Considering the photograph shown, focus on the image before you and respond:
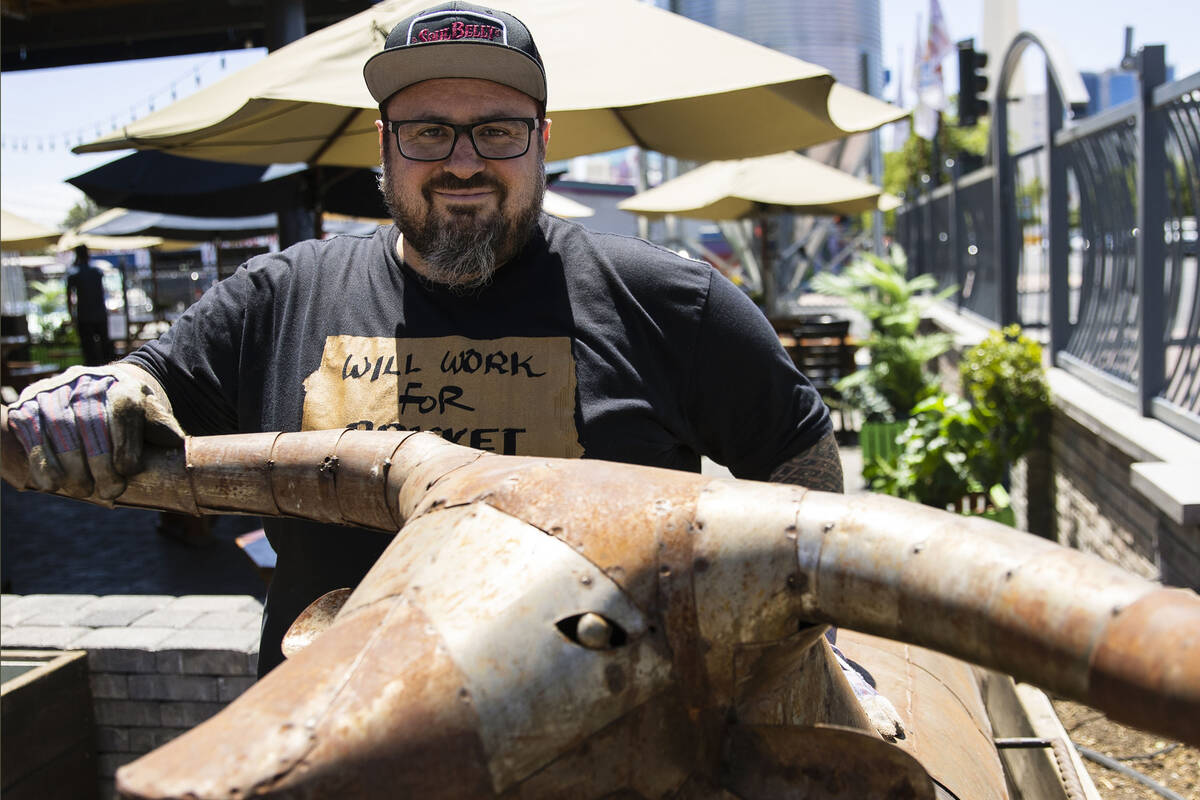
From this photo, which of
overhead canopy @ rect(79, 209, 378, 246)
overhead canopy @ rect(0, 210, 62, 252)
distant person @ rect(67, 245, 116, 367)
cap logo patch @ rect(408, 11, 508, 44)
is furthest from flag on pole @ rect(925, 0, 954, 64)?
cap logo patch @ rect(408, 11, 508, 44)

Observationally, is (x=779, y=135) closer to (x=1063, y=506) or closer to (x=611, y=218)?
(x=1063, y=506)

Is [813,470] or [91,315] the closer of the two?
[813,470]

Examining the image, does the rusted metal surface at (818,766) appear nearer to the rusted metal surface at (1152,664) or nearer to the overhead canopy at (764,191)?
the rusted metal surface at (1152,664)

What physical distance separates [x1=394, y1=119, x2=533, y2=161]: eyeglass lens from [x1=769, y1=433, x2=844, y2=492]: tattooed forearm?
0.83m

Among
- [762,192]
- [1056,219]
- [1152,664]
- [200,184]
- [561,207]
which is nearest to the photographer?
[1152,664]

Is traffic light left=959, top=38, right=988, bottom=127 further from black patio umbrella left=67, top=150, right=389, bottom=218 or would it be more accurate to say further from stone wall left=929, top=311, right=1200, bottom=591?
black patio umbrella left=67, top=150, right=389, bottom=218

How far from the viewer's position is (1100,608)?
0.75 metres

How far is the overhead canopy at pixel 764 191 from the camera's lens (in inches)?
406

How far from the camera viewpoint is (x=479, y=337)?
2.01 m

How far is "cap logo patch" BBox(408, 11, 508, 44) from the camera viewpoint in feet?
6.19

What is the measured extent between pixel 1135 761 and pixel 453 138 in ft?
11.9

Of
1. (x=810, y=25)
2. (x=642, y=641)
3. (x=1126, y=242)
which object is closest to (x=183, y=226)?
(x=1126, y=242)

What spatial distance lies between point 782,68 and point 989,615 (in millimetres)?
3350

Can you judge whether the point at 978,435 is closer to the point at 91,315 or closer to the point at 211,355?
the point at 211,355
